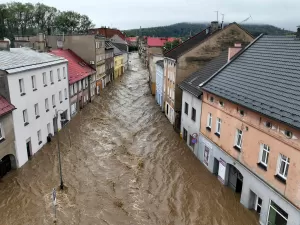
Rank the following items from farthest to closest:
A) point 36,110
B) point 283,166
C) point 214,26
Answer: point 214,26
point 36,110
point 283,166

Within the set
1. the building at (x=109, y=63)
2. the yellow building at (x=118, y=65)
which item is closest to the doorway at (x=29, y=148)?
the building at (x=109, y=63)

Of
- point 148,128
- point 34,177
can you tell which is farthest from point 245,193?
point 148,128

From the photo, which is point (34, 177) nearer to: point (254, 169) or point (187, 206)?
point (187, 206)

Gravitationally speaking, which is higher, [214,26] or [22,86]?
[214,26]

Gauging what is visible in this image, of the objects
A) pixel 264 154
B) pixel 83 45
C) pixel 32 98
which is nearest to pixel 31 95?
pixel 32 98

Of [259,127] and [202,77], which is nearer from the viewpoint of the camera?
[259,127]

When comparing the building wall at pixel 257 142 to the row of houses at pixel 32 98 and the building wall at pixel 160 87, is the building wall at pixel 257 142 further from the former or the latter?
the building wall at pixel 160 87

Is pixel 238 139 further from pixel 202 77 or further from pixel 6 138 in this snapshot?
pixel 6 138
